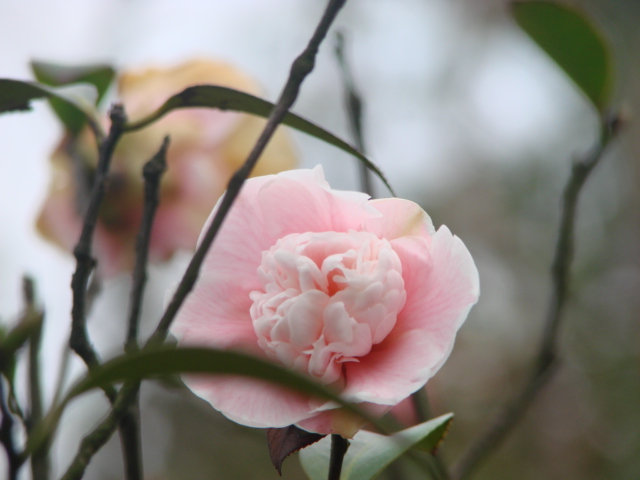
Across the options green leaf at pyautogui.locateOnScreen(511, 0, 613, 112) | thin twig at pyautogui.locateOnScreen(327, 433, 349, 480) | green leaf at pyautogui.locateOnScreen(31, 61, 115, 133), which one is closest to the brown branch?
thin twig at pyautogui.locateOnScreen(327, 433, 349, 480)

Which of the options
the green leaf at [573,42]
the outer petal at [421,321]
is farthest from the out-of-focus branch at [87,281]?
the green leaf at [573,42]

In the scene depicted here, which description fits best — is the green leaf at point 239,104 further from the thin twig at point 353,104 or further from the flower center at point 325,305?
the thin twig at point 353,104

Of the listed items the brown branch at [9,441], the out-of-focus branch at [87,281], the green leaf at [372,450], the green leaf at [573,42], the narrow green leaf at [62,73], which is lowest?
the green leaf at [372,450]

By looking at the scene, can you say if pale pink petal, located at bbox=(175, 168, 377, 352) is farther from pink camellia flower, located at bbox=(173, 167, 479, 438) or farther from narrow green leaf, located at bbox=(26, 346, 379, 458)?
narrow green leaf, located at bbox=(26, 346, 379, 458)

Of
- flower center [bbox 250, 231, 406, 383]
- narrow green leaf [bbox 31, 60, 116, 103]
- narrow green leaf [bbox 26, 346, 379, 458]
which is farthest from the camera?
narrow green leaf [bbox 31, 60, 116, 103]

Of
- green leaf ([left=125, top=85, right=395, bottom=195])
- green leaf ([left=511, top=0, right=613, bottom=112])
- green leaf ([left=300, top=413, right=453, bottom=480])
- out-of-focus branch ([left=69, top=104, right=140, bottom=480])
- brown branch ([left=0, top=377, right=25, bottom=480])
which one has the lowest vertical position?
green leaf ([left=300, top=413, right=453, bottom=480])

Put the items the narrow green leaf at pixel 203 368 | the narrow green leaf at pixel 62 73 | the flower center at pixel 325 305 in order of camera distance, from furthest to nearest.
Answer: the narrow green leaf at pixel 62 73
the flower center at pixel 325 305
the narrow green leaf at pixel 203 368
